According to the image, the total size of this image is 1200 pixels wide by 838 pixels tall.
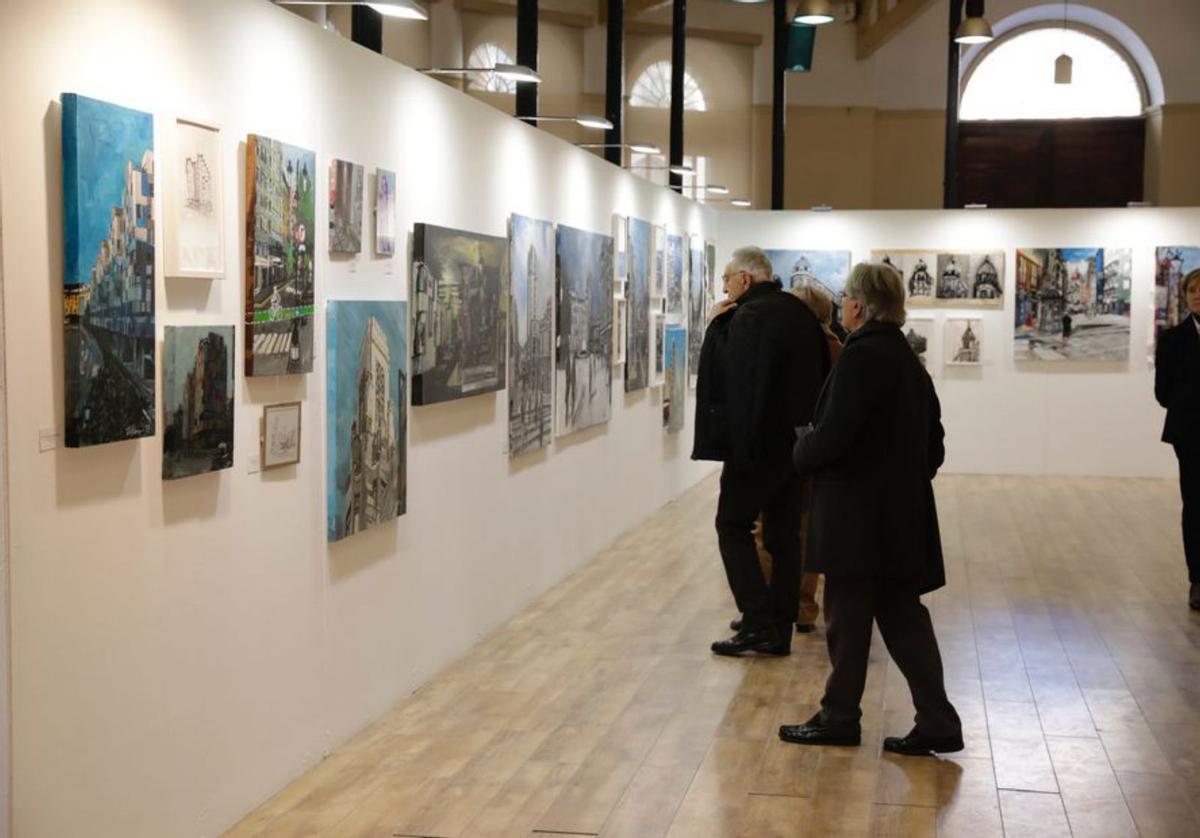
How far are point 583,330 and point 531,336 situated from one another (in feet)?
4.42

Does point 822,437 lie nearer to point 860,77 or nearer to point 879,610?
point 879,610

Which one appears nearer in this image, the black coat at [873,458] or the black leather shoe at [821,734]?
the black coat at [873,458]

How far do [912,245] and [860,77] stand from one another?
16.5 ft

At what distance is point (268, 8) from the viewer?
532cm

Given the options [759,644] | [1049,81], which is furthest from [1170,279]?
[759,644]

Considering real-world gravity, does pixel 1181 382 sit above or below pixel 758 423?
above

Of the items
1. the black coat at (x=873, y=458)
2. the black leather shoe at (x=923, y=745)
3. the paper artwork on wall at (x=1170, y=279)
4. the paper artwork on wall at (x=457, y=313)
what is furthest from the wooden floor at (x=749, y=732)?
the paper artwork on wall at (x=1170, y=279)

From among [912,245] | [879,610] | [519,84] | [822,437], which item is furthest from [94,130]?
[912,245]

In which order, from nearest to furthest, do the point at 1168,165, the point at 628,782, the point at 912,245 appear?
1. the point at 628,782
2. the point at 912,245
3. the point at 1168,165

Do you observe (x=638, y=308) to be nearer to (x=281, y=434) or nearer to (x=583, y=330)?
(x=583, y=330)

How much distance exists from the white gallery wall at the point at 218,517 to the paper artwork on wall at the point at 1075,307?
390 inches

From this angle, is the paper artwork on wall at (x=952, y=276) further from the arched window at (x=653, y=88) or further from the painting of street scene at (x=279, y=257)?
the painting of street scene at (x=279, y=257)

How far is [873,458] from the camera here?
229 inches

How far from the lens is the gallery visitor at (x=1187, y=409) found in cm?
909
